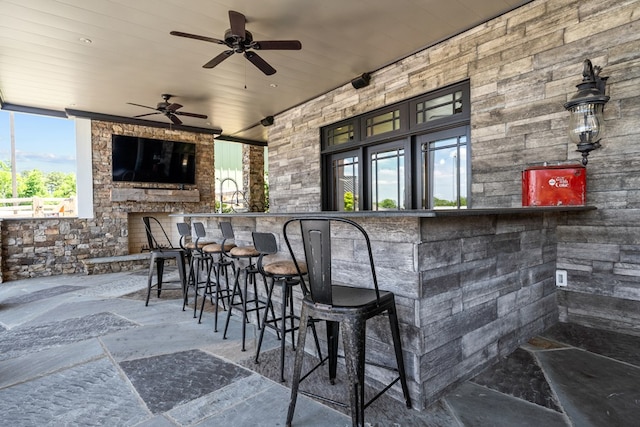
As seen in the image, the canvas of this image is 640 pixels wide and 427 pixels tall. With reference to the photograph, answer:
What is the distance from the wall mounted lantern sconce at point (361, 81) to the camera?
4.73 metres

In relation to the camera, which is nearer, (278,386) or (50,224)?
(278,386)

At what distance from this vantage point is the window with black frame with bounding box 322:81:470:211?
376 centimetres

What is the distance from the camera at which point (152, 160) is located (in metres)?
6.93

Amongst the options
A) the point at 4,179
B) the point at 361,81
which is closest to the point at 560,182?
the point at 361,81

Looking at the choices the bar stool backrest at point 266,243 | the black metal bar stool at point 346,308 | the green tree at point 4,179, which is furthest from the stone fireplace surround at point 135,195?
the green tree at point 4,179

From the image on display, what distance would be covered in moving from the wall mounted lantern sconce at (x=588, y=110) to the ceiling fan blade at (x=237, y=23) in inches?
109

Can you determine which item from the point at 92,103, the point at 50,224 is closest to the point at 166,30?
the point at 92,103

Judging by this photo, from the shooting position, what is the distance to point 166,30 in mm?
3574

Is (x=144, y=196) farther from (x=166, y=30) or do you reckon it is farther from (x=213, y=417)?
(x=213, y=417)

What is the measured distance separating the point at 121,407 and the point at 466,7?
4081 mm

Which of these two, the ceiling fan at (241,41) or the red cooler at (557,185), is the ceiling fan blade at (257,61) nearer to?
the ceiling fan at (241,41)

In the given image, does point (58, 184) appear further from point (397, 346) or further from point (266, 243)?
point (397, 346)

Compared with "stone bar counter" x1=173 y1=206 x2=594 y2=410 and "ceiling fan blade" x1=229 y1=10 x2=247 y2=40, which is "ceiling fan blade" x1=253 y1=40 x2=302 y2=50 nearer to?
"ceiling fan blade" x1=229 y1=10 x2=247 y2=40

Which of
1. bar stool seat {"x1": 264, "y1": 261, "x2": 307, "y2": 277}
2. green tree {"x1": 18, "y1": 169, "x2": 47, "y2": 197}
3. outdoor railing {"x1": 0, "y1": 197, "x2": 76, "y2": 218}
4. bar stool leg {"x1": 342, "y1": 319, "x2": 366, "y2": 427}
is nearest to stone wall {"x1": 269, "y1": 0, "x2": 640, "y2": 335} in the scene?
bar stool seat {"x1": 264, "y1": 261, "x2": 307, "y2": 277}
